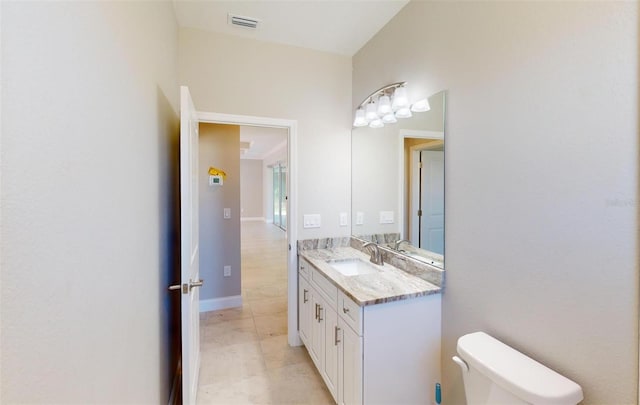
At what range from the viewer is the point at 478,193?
57.4 inches

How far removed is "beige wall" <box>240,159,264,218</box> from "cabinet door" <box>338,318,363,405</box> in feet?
30.8

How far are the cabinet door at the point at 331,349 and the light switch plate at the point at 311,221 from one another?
0.82 m

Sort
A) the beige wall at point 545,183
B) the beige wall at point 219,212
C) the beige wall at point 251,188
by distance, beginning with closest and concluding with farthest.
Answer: the beige wall at point 545,183 < the beige wall at point 219,212 < the beige wall at point 251,188

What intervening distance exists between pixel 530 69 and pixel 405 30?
40.6 inches

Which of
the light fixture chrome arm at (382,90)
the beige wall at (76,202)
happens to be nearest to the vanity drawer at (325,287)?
the beige wall at (76,202)

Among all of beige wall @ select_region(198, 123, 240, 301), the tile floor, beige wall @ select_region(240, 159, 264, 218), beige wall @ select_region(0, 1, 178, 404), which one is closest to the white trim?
the tile floor

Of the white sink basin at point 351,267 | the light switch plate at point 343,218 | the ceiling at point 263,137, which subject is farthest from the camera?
the ceiling at point 263,137

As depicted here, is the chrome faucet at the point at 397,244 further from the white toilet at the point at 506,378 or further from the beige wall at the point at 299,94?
the white toilet at the point at 506,378

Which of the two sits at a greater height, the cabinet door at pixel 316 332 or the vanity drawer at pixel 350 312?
the vanity drawer at pixel 350 312

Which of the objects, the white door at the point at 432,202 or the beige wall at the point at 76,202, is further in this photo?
the white door at the point at 432,202

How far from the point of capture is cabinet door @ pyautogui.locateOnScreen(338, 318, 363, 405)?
1.52m

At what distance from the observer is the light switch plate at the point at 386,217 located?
2294 mm

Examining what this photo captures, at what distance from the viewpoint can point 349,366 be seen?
1613 mm

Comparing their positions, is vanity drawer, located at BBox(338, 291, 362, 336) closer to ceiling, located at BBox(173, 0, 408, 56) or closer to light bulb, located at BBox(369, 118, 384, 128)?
light bulb, located at BBox(369, 118, 384, 128)
